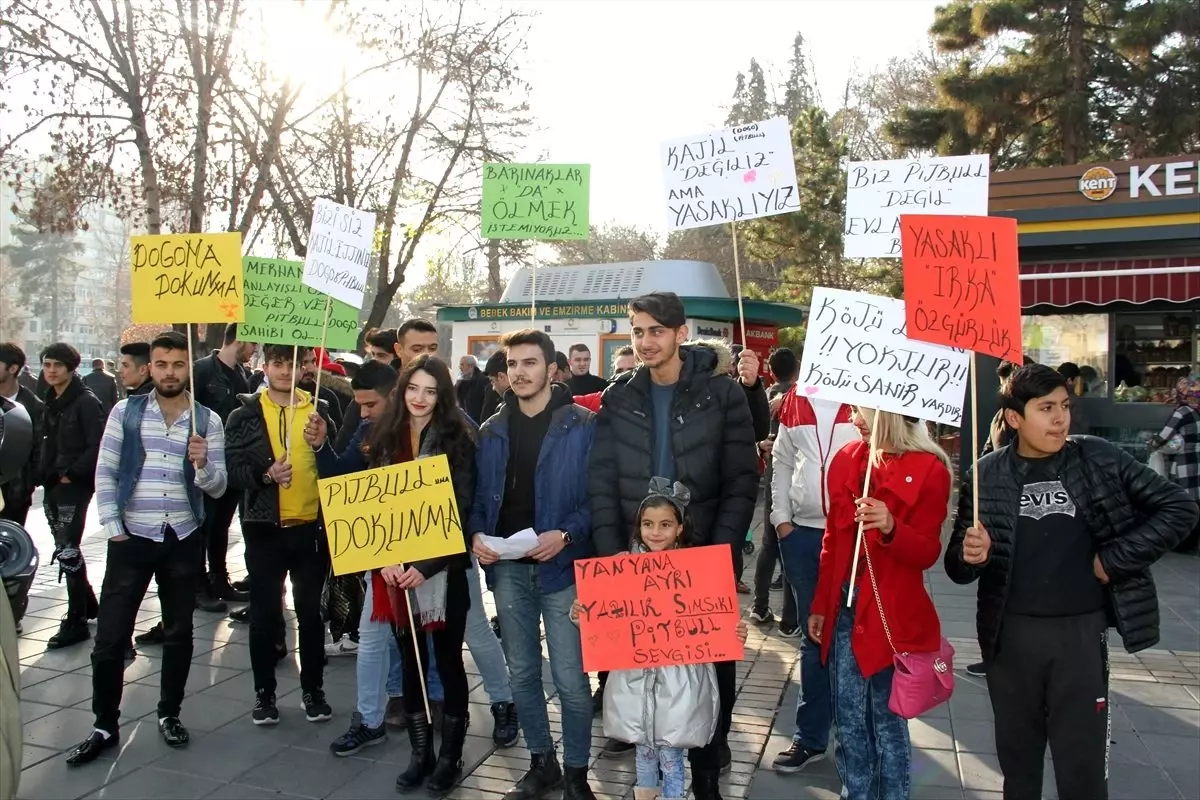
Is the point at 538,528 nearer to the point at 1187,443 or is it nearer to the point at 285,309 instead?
the point at 285,309

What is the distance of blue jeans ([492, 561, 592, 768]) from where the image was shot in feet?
13.3

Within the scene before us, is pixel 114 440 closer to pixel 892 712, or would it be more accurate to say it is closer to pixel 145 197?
pixel 892 712

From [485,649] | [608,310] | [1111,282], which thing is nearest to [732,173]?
[485,649]

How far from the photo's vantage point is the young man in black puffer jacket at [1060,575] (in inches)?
127

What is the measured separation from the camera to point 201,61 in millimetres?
11469

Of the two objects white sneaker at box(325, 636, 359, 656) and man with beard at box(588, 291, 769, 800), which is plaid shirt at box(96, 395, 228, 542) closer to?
white sneaker at box(325, 636, 359, 656)

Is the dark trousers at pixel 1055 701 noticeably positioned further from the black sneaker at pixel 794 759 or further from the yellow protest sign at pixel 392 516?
the yellow protest sign at pixel 392 516

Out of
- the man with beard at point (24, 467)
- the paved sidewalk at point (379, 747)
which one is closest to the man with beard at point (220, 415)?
the paved sidewalk at point (379, 747)

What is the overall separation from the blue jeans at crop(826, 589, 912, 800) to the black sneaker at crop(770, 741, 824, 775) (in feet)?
2.34

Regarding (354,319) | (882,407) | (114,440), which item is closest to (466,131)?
(354,319)

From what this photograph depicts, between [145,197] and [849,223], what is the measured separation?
9.65 metres

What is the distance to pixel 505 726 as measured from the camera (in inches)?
191

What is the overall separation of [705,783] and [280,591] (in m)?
2.43

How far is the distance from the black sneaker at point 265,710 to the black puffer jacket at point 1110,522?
3488 millimetres
